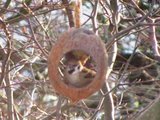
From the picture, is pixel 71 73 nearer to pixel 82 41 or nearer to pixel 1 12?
pixel 82 41
